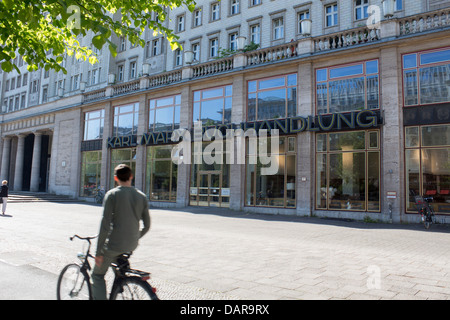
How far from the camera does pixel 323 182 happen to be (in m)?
18.2

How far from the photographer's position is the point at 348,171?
57.4ft

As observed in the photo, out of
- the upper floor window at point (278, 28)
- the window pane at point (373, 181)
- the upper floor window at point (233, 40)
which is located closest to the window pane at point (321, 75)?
the window pane at point (373, 181)

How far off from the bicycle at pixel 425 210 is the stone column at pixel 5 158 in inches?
1683

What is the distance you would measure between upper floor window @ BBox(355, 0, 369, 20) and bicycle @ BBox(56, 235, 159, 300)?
22664 millimetres

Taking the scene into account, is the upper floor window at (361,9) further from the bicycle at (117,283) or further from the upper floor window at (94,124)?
the bicycle at (117,283)

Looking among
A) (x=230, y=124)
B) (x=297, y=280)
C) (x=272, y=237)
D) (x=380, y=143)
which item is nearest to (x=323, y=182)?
(x=380, y=143)

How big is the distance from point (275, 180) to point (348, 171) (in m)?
3.97

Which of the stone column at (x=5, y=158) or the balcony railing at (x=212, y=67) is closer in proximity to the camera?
the balcony railing at (x=212, y=67)

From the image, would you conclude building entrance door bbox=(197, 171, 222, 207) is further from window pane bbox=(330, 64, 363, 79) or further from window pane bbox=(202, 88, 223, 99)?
window pane bbox=(330, 64, 363, 79)

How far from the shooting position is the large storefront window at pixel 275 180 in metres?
19.1

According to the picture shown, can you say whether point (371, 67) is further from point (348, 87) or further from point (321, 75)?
point (321, 75)

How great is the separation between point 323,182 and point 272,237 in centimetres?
811

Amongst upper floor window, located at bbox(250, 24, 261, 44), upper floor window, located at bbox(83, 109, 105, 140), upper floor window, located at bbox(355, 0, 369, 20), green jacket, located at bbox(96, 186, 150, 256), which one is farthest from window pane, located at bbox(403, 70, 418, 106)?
upper floor window, located at bbox(83, 109, 105, 140)

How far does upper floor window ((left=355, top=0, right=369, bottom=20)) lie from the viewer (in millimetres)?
21811
